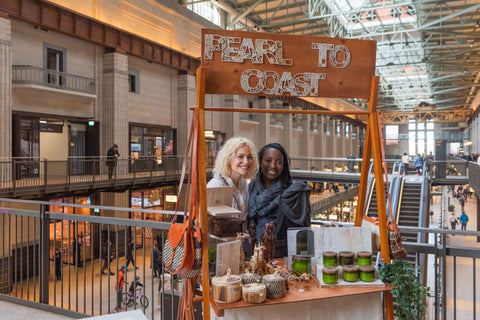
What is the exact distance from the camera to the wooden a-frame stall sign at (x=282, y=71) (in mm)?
2568

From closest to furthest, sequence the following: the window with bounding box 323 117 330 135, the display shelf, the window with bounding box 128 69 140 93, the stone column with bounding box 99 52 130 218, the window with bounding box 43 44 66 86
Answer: the display shelf → the window with bounding box 43 44 66 86 → the stone column with bounding box 99 52 130 218 → the window with bounding box 128 69 140 93 → the window with bounding box 323 117 330 135

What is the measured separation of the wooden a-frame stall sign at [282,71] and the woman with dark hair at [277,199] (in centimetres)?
61

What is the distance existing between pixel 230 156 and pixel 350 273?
1.30 metres

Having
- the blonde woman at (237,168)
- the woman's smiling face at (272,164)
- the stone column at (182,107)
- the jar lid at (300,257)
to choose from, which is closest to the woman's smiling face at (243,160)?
the blonde woman at (237,168)

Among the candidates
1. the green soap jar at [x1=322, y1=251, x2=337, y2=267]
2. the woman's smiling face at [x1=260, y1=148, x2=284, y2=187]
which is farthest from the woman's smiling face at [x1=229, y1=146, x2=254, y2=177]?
the green soap jar at [x1=322, y1=251, x2=337, y2=267]

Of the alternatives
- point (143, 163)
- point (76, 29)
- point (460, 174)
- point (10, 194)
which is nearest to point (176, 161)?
point (143, 163)

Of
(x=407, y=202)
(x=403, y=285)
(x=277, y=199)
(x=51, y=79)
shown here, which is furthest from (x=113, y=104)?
(x=403, y=285)

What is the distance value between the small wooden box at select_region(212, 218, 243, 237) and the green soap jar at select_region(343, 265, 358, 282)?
2.77 feet

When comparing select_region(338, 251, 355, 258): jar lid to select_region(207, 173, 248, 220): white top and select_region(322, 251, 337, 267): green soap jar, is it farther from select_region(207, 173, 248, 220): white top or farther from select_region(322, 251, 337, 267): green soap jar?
select_region(207, 173, 248, 220): white top

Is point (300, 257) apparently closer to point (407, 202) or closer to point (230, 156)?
point (230, 156)

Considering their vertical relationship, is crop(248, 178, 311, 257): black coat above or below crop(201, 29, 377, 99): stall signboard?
below

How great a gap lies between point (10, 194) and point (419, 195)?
15165mm

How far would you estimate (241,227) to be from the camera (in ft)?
9.93

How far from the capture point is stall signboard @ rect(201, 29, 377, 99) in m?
2.58
